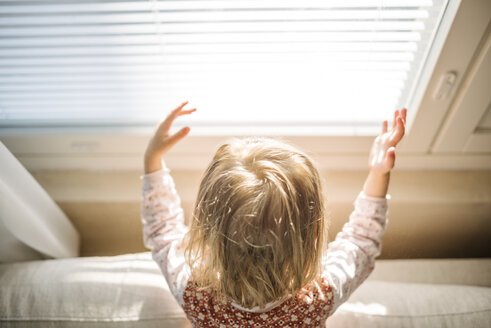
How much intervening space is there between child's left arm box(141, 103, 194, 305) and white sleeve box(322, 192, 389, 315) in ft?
1.04

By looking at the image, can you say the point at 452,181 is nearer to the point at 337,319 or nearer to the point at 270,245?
the point at 337,319

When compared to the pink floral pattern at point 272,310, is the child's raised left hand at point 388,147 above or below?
above

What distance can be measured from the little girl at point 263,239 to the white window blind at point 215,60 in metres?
0.18

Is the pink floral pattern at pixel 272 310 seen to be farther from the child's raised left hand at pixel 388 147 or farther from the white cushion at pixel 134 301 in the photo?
the child's raised left hand at pixel 388 147

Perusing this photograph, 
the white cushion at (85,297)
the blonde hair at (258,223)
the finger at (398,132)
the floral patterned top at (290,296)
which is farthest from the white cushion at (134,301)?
the finger at (398,132)

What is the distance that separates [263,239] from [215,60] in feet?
1.51

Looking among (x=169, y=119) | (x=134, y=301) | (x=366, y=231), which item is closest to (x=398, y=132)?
(x=366, y=231)

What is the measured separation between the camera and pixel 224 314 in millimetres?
740

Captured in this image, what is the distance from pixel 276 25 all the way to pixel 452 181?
0.71m

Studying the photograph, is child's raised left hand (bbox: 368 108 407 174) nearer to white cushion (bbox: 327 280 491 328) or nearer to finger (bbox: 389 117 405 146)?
finger (bbox: 389 117 405 146)

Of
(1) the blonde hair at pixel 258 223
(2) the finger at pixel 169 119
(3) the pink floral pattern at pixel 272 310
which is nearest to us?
(1) the blonde hair at pixel 258 223

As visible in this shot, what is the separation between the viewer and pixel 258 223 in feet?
2.05

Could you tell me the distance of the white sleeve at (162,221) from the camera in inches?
32.3

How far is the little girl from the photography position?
0.64 metres
